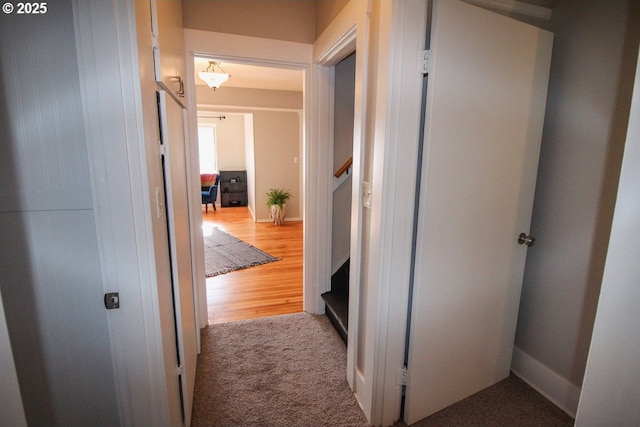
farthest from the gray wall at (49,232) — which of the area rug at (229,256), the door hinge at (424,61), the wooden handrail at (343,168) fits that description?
the area rug at (229,256)

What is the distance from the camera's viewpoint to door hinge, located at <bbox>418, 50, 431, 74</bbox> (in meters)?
1.26

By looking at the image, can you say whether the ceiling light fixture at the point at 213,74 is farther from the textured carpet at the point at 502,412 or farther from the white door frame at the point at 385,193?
the textured carpet at the point at 502,412

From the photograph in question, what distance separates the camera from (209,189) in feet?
24.9

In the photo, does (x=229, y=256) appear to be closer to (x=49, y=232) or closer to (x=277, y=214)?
(x=277, y=214)

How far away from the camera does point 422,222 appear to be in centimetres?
A: 136

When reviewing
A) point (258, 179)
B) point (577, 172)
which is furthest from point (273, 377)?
point (258, 179)

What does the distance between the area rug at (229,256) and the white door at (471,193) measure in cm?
277

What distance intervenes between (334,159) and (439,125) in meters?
1.33

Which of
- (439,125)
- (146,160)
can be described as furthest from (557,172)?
(146,160)

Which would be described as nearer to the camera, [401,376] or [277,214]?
[401,376]

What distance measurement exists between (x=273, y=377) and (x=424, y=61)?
6.21 feet

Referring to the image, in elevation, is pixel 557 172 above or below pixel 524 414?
above

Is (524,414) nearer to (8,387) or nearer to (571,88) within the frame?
(571,88)

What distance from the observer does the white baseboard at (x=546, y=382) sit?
1597 millimetres
